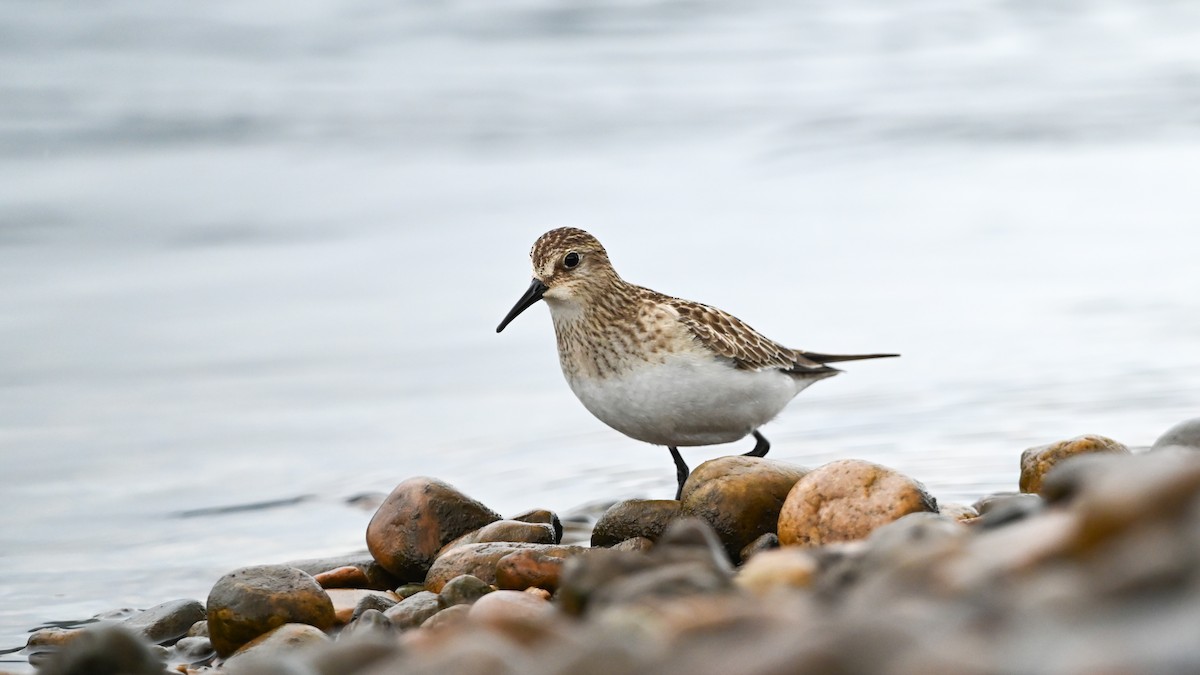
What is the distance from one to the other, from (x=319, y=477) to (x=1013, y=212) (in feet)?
23.6

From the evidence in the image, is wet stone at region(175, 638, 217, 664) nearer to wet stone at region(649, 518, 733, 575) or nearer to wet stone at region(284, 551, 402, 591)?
wet stone at region(284, 551, 402, 591)

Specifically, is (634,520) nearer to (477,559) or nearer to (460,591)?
(477,559)

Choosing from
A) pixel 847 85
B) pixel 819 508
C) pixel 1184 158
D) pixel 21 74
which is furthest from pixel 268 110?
pixel 819 508

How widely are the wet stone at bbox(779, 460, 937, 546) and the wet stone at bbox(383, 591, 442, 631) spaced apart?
1.29 meters

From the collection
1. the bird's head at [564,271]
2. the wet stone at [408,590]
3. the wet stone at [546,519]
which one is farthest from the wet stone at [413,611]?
the bird's head at [564,271]

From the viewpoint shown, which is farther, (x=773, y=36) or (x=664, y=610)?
(x=773, y=36)

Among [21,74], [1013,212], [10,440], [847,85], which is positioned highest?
[21,74]

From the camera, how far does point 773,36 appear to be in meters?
21.8

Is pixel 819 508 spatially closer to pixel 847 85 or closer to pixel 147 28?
pixel 847 85

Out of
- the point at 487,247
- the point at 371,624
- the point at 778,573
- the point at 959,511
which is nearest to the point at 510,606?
the point at 371,624

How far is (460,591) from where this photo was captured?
16.8ft

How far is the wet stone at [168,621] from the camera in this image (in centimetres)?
561

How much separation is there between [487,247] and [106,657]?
8.55 metres

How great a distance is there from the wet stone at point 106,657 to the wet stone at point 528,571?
6.08ft
